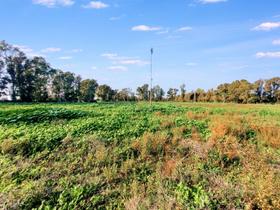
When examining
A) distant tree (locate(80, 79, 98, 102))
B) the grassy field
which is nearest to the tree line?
distant tree (locate(80, 79, 98, 102))

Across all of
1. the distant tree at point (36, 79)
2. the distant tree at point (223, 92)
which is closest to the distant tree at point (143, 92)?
the distant tree at point (223, 92)

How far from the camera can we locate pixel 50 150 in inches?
324

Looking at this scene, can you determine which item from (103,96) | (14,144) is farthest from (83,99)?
(14,144)

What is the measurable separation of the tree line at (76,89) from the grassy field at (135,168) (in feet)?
105

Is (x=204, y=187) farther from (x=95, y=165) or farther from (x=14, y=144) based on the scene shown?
(x=14, y=144)

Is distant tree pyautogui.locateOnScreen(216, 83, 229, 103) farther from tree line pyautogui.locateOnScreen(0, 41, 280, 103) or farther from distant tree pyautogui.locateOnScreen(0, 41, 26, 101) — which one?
distant tree pyautogui.locateOnScreen(0, 41, 26, 101)

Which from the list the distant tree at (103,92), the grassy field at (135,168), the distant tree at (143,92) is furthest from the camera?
the distant tree at (143,92)

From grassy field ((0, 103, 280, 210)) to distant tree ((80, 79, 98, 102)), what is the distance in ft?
232

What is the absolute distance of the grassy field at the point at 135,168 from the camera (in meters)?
5.55

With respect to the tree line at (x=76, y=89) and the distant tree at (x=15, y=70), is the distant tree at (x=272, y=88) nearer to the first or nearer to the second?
the tree line at (x=76, y=89)

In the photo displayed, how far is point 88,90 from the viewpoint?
272 feet

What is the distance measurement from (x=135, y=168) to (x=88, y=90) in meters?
77.6

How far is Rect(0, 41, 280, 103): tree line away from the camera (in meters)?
57.3

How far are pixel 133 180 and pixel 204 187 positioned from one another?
173cm
